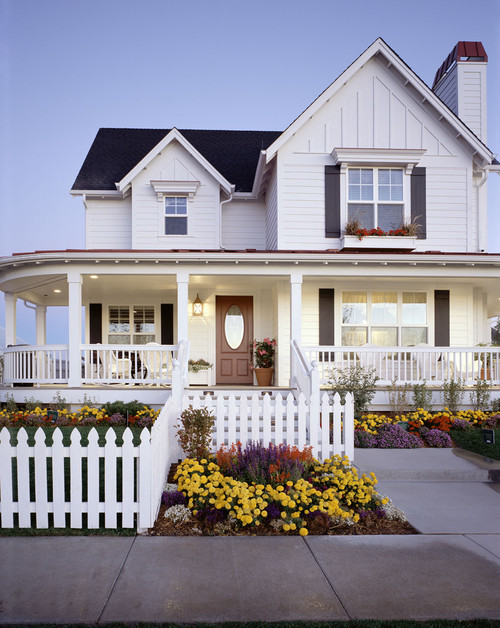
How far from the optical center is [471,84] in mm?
15023

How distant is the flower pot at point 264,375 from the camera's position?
1288 cm

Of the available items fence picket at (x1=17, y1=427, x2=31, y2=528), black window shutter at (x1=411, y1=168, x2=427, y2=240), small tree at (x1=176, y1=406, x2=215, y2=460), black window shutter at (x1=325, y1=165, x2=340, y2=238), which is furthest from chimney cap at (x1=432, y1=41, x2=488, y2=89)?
fence picket at (x1=17, y1=427, x2=31, y2=528)

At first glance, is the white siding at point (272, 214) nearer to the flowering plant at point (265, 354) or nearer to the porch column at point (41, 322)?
the flowering plant at point (265, 354)

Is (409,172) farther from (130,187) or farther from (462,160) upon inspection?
(130,187)

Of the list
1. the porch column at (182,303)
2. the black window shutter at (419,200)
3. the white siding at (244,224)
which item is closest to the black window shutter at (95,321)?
the white siding at (244,224)

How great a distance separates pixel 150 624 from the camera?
10.1ft

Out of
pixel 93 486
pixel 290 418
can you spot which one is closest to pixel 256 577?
pixel 93 486

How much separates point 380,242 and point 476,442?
5830 millimetres

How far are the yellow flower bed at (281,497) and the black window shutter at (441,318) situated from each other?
836 cm

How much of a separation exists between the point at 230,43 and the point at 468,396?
8.46 meters

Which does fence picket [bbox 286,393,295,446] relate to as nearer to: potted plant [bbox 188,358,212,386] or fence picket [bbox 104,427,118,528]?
fence picket [bbox 104,427,118,528]

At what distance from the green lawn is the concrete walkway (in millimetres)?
2743

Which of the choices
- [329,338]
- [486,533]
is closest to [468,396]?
[329,338]

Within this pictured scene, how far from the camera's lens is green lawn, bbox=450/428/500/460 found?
7.61 m
